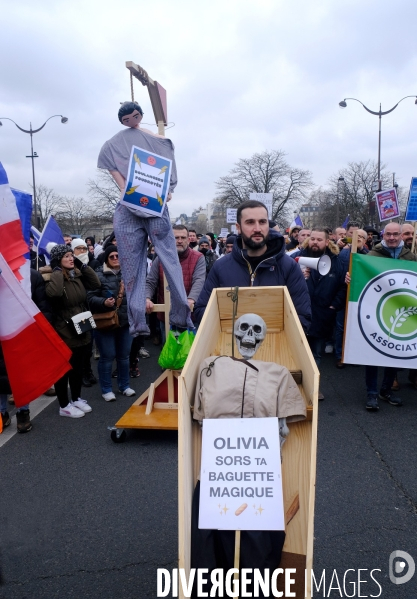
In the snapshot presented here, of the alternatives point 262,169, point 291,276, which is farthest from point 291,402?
point 262,169

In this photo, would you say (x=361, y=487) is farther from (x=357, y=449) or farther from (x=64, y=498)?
(x=64, y=498)

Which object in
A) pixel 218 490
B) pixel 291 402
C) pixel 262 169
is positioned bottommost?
pixel 218 490

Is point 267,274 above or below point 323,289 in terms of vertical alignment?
above

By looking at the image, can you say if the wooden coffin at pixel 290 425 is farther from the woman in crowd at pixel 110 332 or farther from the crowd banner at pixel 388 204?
the crowd banner at pixel 388 204

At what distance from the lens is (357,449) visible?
4.61 metres

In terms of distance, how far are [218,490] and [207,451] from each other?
6.9 inches

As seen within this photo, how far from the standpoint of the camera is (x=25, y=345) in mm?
3094

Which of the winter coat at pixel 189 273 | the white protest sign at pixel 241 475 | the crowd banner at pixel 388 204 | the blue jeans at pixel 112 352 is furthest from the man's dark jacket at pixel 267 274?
the crowd banner at pixel 388 204

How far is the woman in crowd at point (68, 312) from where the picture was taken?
5594 millimetres

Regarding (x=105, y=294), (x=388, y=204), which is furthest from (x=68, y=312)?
(x=388, y=204)

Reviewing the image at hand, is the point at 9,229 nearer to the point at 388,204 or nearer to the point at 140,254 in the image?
the point at 140,254

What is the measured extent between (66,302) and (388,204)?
281 inches

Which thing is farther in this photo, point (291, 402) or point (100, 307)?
point (100, 307)

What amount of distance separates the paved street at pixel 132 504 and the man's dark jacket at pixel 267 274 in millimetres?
1498
